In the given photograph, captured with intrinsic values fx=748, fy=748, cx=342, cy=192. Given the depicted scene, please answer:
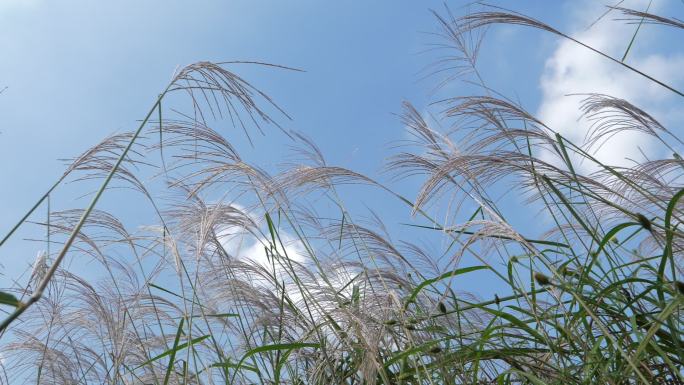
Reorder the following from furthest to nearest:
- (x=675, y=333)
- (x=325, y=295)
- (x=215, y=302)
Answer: (x=215, y=302)
(x=325, y=295)
(x=675, y=333)

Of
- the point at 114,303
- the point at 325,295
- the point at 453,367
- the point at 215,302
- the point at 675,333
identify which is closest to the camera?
the point at 675,333

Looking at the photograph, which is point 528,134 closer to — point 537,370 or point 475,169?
point 475,169

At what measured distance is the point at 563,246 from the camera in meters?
2.39

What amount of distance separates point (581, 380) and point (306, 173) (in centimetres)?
101

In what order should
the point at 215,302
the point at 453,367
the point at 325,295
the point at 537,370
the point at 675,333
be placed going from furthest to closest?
the point at 215,302 < the point at 325,295 < the point at 453,367 < the point at 537,370 < the point at 675,333

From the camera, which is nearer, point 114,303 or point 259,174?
point 259,174

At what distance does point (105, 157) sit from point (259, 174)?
1.74ft

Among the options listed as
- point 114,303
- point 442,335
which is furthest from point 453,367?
point 114,303

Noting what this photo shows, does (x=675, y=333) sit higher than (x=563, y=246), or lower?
lower

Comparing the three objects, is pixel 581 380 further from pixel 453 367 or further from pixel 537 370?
pixel 453 367

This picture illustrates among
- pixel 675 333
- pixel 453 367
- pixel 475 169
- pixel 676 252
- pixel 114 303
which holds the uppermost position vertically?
pixel 114 303

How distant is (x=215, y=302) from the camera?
2.84m

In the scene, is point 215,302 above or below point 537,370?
above

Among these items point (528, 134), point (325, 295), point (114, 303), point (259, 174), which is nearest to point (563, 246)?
point (528, 134)
